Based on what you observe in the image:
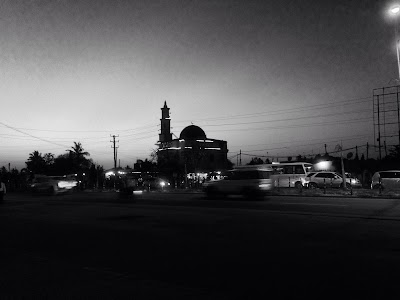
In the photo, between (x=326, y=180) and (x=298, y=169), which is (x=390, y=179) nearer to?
(x=326, y=180)

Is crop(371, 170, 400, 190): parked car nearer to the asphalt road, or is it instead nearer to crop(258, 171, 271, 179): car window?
crop(258, 171, 271, 179): car window

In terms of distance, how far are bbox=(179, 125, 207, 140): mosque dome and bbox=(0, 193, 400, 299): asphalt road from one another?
3141 inches

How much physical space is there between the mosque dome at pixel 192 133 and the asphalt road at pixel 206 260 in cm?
7978

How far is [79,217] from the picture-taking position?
15109 mm

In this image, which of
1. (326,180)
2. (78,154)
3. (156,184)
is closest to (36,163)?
(78,154)

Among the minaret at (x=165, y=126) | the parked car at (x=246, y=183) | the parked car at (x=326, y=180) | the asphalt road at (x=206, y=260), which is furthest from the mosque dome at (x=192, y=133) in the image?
the asphalt road at (x=206, y=260)

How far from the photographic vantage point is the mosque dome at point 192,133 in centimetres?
9231

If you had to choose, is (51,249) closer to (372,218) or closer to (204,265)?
(204,265)

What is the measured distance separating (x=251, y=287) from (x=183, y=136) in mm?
88634

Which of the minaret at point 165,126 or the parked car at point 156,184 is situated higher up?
the minaret at point 165,126

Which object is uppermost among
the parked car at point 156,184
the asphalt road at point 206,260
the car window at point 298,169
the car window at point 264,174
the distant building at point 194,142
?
the distant building at point 194,142

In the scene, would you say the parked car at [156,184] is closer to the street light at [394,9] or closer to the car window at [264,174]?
the car window at [264,174]

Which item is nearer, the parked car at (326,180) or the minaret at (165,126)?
the parked car at (326,180)

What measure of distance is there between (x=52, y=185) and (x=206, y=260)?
30971 mm
